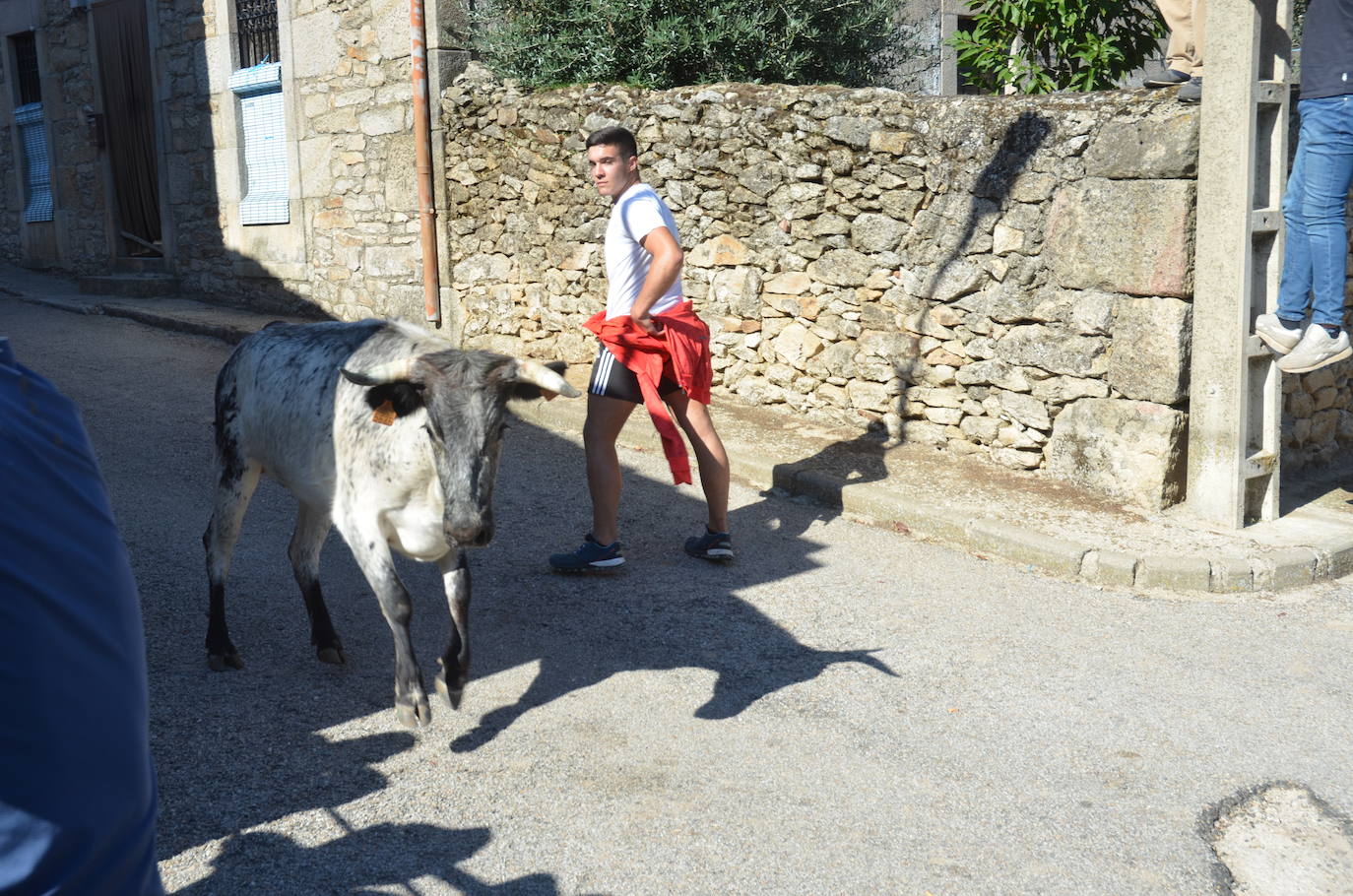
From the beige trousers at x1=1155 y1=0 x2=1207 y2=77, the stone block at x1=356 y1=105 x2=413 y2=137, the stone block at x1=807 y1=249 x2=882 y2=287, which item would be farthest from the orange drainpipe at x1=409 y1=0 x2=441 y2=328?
the beige trousers at x1=1155 y1=0 x2=1207 y2=77

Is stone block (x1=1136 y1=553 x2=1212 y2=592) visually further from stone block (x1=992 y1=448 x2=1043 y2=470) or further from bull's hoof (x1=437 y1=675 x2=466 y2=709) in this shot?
bull's hoof (x1=437 y1=675 x2=466 y2=709)

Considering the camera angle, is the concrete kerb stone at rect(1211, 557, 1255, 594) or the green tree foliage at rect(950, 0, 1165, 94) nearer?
the concrete kerb stone at rect(1211, 557, 1255, 594)

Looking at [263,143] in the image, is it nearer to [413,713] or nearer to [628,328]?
[628,328]

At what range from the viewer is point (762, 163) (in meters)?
8.52

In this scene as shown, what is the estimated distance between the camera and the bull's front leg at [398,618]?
4.20m

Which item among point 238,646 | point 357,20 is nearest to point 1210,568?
point 238,646

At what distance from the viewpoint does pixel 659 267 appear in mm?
5625

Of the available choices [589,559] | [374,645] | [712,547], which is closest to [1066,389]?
[712,547]

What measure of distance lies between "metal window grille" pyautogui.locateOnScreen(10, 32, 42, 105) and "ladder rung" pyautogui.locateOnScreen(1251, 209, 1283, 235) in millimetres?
16975

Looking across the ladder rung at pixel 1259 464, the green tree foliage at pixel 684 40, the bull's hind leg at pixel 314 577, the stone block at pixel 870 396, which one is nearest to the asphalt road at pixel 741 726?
the bull's hind leg at pixel 314 577

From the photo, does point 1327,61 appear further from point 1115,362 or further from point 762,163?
point 762,163

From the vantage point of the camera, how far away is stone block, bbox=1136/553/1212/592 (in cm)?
579

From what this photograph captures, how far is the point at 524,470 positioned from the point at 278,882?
4.74m

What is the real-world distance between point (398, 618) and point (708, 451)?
218 cm
